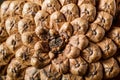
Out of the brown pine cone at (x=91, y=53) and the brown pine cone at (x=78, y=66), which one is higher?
the brown pine cone at (x=91, y=53)

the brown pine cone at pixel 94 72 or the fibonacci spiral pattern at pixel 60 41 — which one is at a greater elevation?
the fibonacci spiral pattern at pixel 60 41

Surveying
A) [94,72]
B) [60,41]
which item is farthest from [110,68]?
[60,41]

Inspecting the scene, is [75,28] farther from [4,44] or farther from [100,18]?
[4,44]

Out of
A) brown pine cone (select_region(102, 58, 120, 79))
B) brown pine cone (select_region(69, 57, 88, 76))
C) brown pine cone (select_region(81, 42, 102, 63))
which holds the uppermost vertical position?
brown pine cone (select_region(81, 42, 102, 63))

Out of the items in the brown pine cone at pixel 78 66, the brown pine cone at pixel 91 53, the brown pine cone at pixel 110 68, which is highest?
the brown pine cone at pixel 91 53

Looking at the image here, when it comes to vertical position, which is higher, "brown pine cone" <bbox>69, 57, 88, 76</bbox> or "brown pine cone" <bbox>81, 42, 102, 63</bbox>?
"brown pine cone" <bbox>81, 42, 102, 63</bbox>

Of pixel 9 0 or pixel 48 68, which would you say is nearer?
pixel 48 68

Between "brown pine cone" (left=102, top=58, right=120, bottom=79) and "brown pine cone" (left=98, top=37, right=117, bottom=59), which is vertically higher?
"brown pine cone" (left=98, top=37, right=117, bottom=59)

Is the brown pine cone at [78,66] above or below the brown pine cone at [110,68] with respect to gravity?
above

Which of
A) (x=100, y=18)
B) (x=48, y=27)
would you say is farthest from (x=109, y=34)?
(x=48, y=27)

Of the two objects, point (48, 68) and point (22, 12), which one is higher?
point (22, 12)

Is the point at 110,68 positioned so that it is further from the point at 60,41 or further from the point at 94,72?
the point at 60,41
